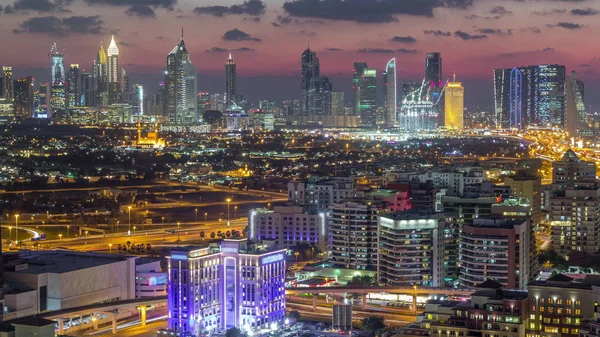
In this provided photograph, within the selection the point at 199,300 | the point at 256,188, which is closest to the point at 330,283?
the point at 199,300

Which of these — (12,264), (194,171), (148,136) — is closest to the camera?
(12,264)

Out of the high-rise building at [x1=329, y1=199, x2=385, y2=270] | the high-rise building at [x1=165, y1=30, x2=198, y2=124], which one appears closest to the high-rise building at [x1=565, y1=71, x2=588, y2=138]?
the high-rise building at [x1=165, y1=30, x2=198, y2=124]

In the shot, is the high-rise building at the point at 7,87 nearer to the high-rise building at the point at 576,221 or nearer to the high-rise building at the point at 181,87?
the high-rise building at the point at 181,87

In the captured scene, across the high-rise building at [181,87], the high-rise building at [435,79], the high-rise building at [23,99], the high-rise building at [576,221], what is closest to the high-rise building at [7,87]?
the high-rise building at [23,99]

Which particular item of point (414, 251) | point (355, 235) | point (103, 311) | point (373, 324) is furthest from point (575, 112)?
point (103, 311)

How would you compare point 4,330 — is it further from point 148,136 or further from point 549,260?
point 148,136

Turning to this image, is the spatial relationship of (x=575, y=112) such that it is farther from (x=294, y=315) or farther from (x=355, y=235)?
(x=294, y=315)
